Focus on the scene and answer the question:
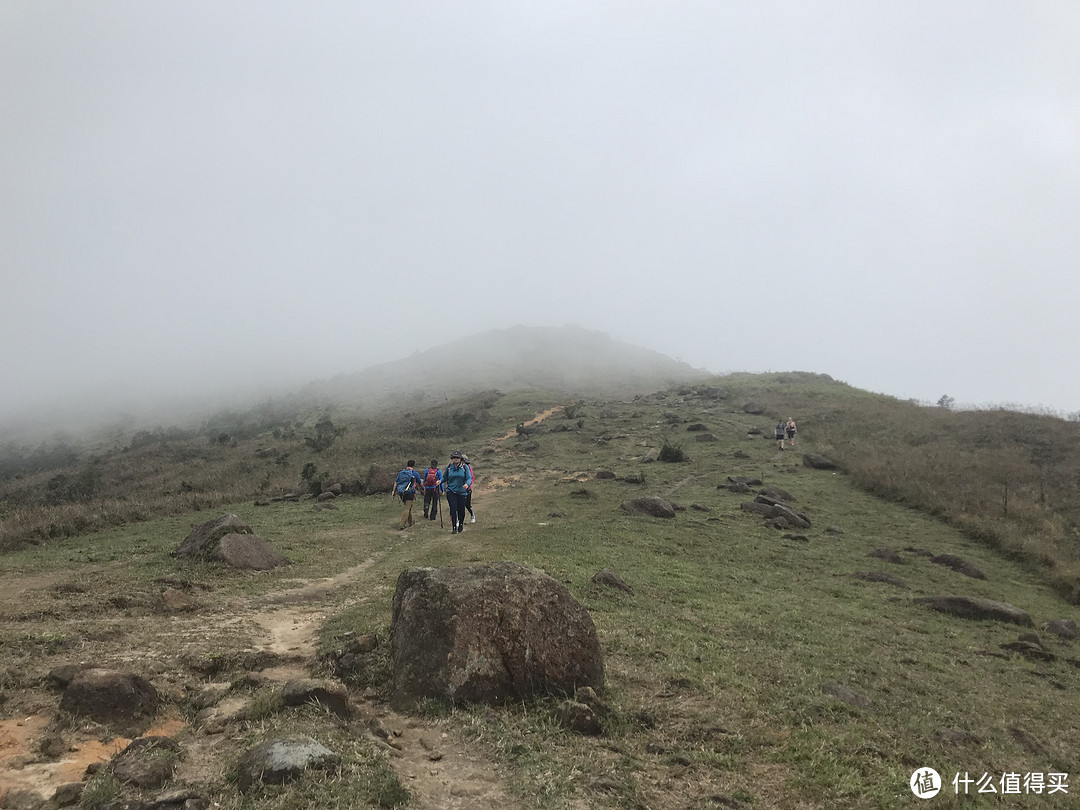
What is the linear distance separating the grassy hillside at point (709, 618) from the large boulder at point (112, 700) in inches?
23.4

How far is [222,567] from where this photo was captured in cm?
1514

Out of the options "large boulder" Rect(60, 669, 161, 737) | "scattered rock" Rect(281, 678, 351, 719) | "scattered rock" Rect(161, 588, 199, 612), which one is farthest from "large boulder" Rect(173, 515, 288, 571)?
"scattered rock" Rect(281, 678, 351, 719)

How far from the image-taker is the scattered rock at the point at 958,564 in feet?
62.6

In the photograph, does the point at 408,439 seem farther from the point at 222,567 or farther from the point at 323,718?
the point at 323,718

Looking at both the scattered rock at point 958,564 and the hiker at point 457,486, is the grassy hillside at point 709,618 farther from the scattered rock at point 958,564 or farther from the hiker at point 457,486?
the hiker at point 457,486

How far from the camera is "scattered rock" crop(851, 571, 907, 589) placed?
57.1 feet

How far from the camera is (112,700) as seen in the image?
6.71 meters

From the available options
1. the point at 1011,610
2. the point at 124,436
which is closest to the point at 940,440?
the point at 1011,610

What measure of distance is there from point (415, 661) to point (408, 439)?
41099mm

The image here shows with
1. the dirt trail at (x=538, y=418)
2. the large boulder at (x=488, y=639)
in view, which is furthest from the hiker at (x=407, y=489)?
the dirt trail at (x=538, y=418)

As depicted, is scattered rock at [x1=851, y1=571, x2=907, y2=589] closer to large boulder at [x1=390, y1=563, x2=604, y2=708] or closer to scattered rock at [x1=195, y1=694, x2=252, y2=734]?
large boulder at [x1=390, y1=563, x2=604, y2=708]

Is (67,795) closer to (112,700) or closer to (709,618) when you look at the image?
(112,700)

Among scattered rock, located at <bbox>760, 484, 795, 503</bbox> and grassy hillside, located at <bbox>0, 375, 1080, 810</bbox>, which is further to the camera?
scattered rock, located at <bbox>760, 484, 795, 503</bbox>

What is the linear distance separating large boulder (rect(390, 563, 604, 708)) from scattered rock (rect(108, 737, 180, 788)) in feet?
8.92
